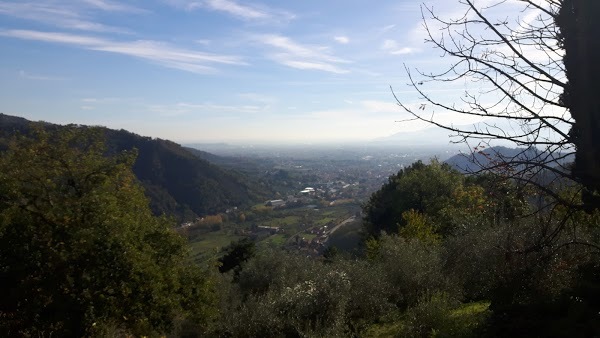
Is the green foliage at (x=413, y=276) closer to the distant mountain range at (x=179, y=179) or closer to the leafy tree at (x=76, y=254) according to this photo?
the leafy tree at (x=76, y=254)

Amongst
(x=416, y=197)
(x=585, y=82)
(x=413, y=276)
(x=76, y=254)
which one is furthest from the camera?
(x=416, y=197)

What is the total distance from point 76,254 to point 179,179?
79.3 m

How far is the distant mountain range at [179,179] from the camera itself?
77438mm

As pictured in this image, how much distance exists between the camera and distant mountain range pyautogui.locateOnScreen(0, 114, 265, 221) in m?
77.4

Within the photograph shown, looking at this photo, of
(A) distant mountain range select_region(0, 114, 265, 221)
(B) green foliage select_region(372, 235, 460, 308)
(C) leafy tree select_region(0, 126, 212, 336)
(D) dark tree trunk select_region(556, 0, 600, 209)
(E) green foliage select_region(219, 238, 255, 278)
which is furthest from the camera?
(A) distant mountain range select_region(0, 114, 265, 221)

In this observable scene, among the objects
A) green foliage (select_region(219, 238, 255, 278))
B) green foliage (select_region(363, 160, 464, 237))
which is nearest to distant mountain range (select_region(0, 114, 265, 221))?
green foliage (select_region(219, 238, 255, 278))

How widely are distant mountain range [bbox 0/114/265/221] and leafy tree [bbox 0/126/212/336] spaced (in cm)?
6375

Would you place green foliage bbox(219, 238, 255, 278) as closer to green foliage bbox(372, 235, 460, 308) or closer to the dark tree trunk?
green foliage bbox(372, 235, 460, 308)

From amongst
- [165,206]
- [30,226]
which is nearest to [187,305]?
[30,226]

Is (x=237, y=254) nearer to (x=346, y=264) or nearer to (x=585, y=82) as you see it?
(x=346, y=264)

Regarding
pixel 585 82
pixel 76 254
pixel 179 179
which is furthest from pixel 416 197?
pixel 179 179

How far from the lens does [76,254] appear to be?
833 centimetres

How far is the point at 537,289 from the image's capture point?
22.0 feet

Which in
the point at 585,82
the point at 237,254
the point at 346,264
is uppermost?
the point at 585,82
